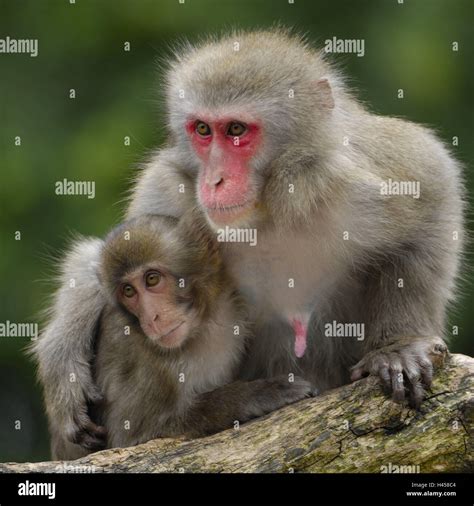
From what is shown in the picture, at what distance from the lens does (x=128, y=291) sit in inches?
312

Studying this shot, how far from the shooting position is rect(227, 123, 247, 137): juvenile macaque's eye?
769 centimetres

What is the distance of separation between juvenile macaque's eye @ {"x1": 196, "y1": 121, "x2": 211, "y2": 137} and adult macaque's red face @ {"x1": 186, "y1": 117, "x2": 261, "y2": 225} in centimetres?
4

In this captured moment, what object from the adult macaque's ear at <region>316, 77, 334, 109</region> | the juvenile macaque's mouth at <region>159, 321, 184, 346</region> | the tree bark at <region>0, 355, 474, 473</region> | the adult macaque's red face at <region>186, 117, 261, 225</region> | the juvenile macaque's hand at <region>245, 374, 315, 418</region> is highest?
the adult macaque's ear at <region>316, 77, 334, 109</region>

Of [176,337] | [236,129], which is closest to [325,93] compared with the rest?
[236,129]

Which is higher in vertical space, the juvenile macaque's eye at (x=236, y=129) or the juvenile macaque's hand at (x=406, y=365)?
the juvenile macaque's eye at (x=236, y=129)

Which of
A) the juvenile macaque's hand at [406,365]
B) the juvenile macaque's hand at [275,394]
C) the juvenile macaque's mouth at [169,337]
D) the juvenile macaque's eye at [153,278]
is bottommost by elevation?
the juvenile macaque's hand at [275,394]

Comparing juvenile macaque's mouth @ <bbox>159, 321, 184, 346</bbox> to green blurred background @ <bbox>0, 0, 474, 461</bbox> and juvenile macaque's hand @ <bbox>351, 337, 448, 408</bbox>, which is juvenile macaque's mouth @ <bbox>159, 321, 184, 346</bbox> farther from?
green blurred background @ <bbox>0, 0, 474, 461</bbox>

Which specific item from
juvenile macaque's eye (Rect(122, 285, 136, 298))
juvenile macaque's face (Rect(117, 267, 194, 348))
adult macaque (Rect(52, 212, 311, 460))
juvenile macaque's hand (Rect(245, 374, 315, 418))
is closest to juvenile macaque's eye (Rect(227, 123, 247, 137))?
adult macaque (Rect(52, 212, 311, 460))

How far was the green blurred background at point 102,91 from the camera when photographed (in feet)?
39.2

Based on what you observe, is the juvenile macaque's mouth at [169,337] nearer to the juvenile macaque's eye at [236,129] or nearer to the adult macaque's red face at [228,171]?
the adult macaque's red face at [228,171]

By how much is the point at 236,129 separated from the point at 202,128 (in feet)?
0.90

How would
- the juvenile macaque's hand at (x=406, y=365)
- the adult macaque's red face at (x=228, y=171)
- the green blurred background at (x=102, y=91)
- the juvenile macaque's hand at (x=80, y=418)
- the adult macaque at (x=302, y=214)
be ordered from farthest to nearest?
the green blurred background at (x=102, y=91)
the juvenile macaque's hand at (x=80, y=418)
the adult macaque at (x=302, y=214)
the adult macaque's red face at (x=228, y=171)
the juvenile macaque's hand at (x=406, y=365)

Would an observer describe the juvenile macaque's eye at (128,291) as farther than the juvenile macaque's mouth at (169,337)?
Yes

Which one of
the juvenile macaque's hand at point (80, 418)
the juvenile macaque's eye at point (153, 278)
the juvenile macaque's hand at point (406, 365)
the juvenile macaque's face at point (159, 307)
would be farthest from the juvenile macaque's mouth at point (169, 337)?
the juvenile macaque's hand at point (406, 365)
